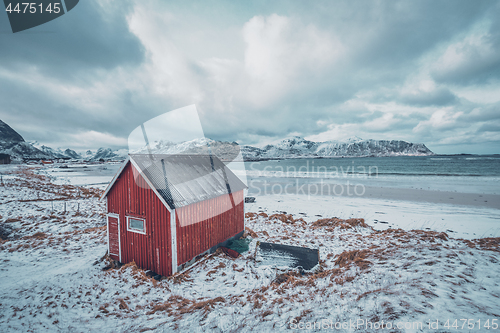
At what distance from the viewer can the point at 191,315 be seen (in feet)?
18.2

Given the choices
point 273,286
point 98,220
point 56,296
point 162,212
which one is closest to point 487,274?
point 273,286

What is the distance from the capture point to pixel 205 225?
9.76 m

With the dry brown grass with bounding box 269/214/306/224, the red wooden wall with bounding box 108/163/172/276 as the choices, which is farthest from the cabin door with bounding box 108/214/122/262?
the dry brown grass with bounding box 269/214/306/224

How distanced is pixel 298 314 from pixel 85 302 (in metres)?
6.54

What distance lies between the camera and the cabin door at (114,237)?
9422 mm

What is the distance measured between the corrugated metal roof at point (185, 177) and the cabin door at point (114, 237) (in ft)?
10.0

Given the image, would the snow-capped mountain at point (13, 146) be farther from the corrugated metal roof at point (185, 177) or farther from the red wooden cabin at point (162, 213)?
the corrugated metal roof at point (185, 177)

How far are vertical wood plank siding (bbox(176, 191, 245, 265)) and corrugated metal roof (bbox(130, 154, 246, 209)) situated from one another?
39cm

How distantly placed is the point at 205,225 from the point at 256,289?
12.6 feet

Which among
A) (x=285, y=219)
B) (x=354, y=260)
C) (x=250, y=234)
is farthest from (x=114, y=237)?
(x=285, y=219)

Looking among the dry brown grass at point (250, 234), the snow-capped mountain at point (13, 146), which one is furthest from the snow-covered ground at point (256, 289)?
the snow-capped mountain at point (13, 146)

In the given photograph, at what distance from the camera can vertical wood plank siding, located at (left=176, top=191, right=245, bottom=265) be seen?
8516 mm

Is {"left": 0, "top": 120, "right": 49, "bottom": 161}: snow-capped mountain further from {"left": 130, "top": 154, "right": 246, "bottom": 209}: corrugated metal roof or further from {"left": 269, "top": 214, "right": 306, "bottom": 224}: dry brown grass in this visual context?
{"left": 269, "top": 214, "right": 306, "bottom": 224}: dry brown grass

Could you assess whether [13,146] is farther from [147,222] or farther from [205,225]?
[205,225]
